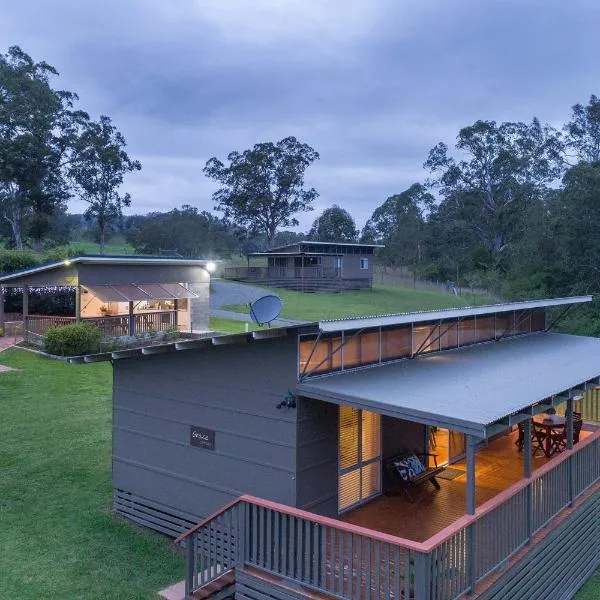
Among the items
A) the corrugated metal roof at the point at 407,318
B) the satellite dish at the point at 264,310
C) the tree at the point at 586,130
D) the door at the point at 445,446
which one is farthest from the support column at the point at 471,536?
the tree at the point at 586,130

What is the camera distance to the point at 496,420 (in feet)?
19.7

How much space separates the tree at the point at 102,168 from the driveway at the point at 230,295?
55.3 ft

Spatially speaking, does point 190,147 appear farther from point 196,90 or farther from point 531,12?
point 531,12

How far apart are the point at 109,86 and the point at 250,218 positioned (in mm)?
24572

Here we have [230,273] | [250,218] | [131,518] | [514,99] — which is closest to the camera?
[131,518]

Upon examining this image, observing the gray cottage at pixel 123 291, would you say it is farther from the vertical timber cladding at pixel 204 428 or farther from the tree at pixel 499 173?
the tree at pixel 499 173

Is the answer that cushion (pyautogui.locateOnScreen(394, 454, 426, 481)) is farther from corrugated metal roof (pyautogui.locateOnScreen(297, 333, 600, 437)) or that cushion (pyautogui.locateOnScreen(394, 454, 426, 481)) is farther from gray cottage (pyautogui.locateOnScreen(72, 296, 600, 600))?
corrugated metal roof (pyautogui.locateOnScreen(297, 333, 600, 437))

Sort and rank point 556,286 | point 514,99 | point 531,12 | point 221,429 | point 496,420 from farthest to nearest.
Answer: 1. point 514,99
2. point 531,12
3. point 556,286
4. point 221,429
5. point 496,420

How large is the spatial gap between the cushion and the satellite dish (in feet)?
9.66

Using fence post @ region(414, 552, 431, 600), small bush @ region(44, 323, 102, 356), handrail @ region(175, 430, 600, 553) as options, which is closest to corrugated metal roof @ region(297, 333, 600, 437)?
handrail @ region(175, 430, 600, 553)

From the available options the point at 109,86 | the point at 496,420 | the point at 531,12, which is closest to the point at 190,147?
the point at 109,86

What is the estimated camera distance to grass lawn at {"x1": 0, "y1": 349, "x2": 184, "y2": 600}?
7.86m

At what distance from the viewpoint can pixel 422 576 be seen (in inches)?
209

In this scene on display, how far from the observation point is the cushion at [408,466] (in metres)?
8.77
